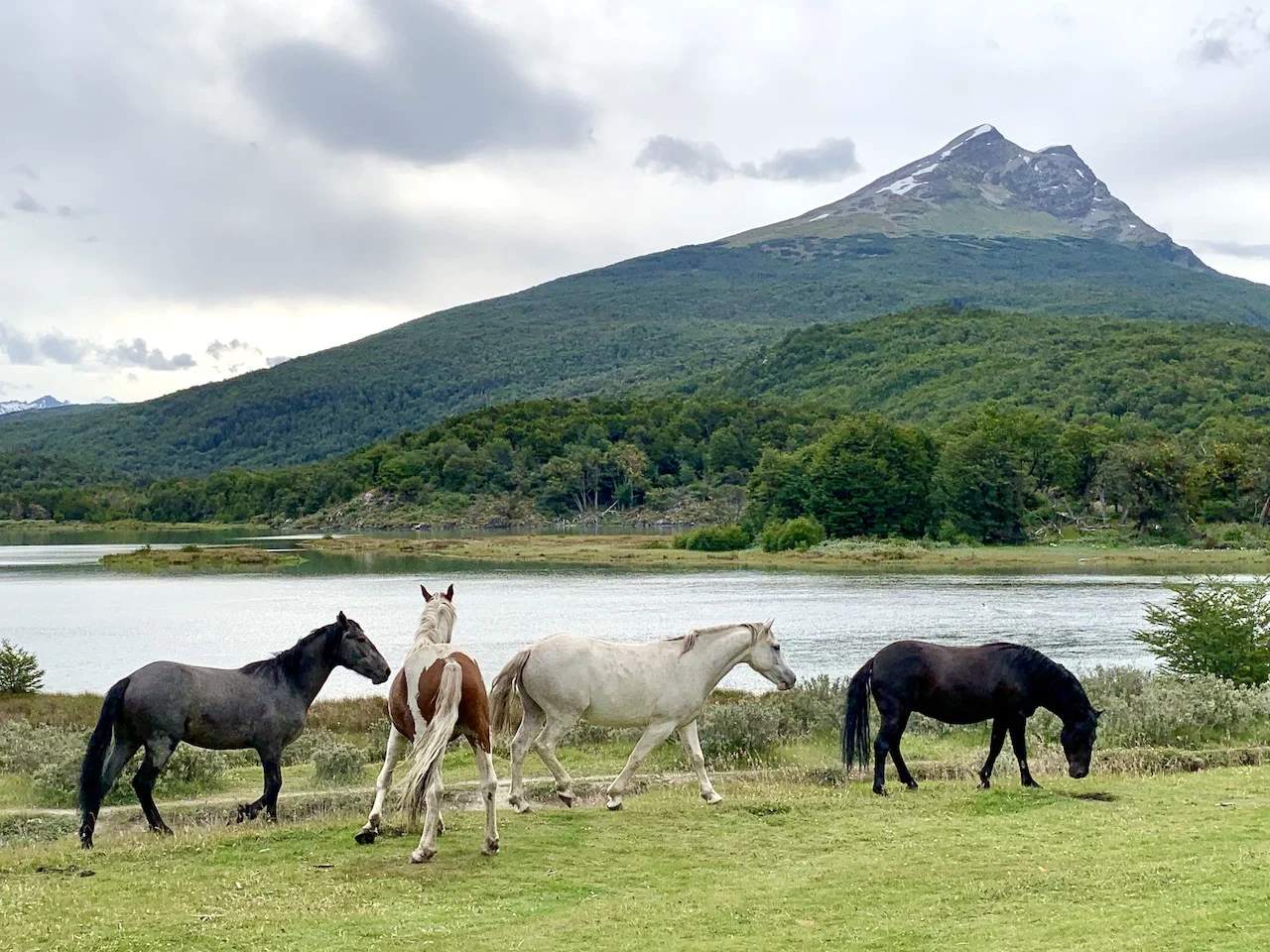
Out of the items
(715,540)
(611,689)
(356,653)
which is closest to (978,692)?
(611,689)

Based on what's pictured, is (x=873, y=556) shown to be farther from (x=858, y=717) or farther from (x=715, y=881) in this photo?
(x=715, y=881)

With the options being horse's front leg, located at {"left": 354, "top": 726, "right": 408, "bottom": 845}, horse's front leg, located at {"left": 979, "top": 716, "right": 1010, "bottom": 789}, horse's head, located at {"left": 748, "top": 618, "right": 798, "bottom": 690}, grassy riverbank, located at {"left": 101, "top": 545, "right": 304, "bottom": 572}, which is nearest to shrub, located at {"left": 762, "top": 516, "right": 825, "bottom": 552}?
grassy riverbank, located at {"left": 101, "top": 545, "right": 304, "bottom": 572}

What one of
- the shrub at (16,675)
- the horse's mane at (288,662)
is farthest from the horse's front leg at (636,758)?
the shrub at (16,675)

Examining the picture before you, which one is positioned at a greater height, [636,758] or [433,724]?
[433,724]

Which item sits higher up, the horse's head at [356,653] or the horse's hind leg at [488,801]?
the horse's head at [356,653]

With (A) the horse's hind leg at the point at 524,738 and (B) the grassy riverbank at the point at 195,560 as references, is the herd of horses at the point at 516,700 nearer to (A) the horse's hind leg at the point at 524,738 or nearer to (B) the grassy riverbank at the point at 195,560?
(A) the horse's hind leg at the point at 524,738

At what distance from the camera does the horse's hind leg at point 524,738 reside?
36.7ft

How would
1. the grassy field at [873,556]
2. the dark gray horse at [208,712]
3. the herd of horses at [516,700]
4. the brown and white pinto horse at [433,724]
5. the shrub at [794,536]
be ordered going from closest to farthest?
the brown and white pinto horse at [433,724] → the herd of horses at [516,700] → the dark gray horse at [208,712] → the grassy field at [873,556] → the shrub at [794,536]

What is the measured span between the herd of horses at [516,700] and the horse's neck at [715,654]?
0.01 meters

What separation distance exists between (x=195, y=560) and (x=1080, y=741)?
75.1 metres

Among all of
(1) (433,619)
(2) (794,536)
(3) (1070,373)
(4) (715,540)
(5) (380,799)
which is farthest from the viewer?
(3) (1070,373)

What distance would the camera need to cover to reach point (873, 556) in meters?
76.1

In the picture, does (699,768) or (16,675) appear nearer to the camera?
(699,768)

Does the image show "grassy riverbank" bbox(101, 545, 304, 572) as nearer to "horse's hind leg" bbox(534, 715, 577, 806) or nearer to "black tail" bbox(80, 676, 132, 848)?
"black tail" bbox(80, 676, 132, 848)
